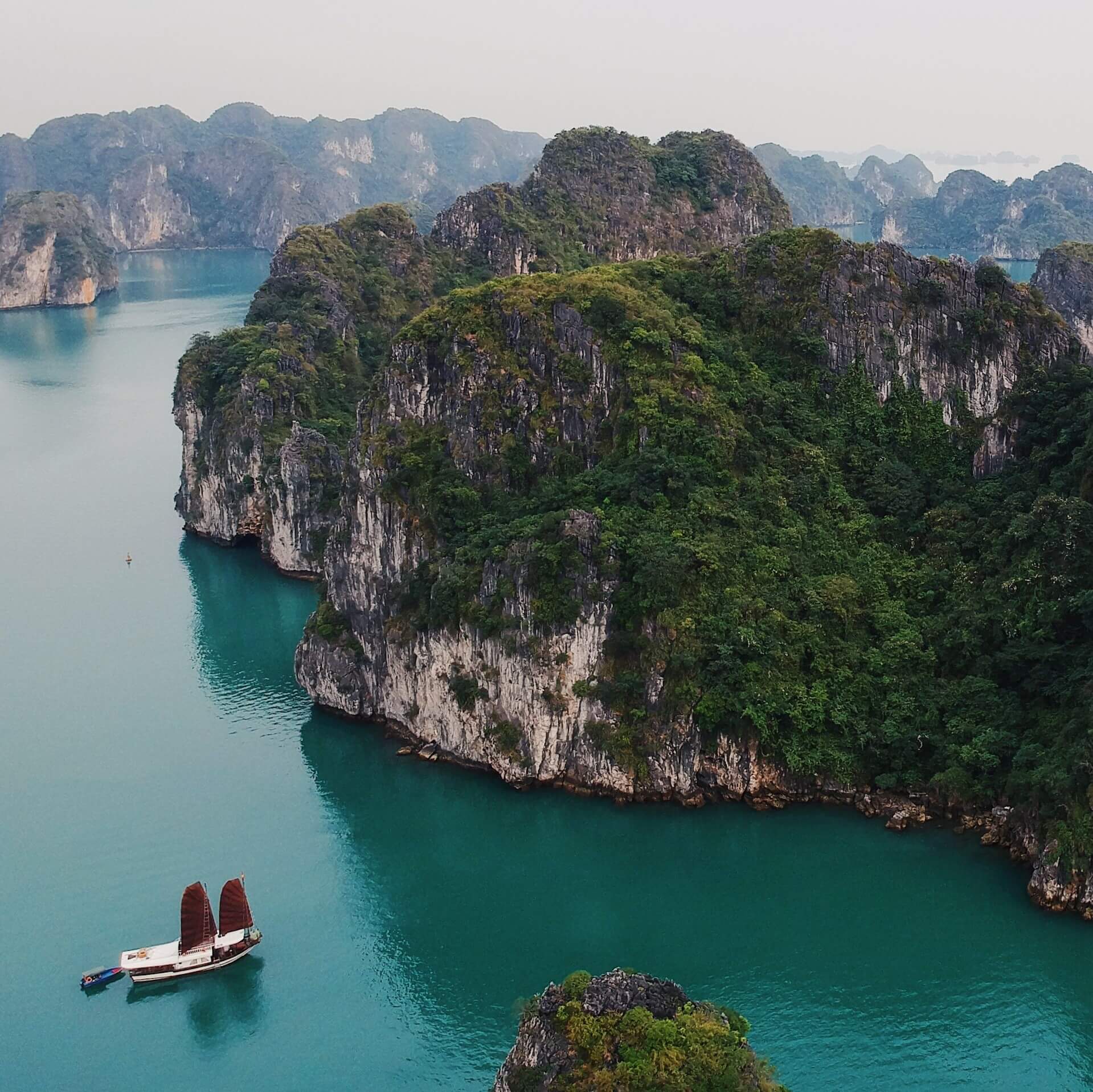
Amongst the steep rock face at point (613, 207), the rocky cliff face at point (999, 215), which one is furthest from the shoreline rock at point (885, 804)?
the rocky cliff face at point (999, 215)

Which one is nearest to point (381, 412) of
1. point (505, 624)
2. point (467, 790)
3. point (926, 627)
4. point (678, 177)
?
point (505, 624)

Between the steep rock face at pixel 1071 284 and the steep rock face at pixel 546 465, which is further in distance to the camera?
the steep rock face at pixel 1071 284

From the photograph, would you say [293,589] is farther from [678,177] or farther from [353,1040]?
[678,177]

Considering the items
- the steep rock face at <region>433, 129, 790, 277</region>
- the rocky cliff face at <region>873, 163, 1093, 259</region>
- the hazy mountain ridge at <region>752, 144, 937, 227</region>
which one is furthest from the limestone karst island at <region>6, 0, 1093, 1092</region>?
the hazy mountain ridge at <region>752, 144, 937, 227</region>

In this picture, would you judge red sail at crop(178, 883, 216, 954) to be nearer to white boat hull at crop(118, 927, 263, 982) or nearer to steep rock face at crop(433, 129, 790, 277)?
white boat hull at crop(118, 927, 263, 982)

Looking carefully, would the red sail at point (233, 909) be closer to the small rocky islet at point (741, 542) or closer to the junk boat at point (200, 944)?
the junk boat at point (200, 944)

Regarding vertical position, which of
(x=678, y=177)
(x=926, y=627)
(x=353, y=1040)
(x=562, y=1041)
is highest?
(x=678, y=177)
